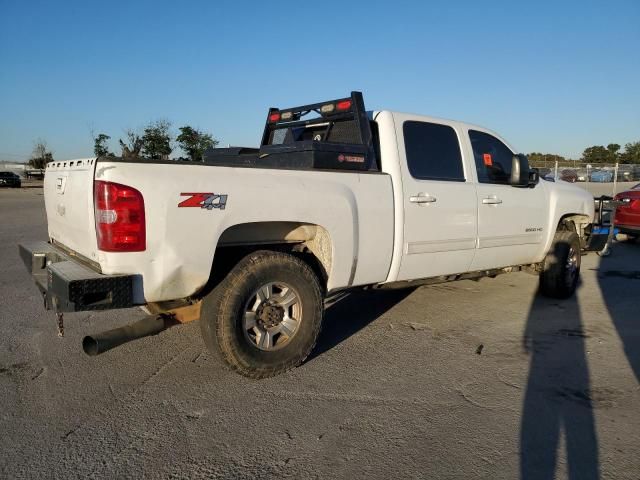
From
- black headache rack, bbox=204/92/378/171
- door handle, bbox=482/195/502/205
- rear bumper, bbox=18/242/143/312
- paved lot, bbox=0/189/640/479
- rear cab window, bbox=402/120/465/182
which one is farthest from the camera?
door handle, bbox=482/195/502/205

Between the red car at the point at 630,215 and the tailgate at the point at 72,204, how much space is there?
11043mm

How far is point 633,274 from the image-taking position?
8328mm

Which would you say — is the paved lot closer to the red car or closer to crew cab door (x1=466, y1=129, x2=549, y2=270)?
crew cab door (x1=466, y1=129, x2=549, y2=270)

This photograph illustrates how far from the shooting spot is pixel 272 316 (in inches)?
152

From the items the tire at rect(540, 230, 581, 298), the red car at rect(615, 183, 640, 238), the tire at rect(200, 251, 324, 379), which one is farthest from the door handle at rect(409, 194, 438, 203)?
the red car at rect(615, 183, 640, 238)

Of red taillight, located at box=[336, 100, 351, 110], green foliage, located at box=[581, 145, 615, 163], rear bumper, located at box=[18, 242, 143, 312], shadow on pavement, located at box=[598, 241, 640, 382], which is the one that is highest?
green foliage, located at box=[581, 145, 615, 163]

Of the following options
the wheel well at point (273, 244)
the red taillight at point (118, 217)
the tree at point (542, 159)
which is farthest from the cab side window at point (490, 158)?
the tree at point (542, 159)

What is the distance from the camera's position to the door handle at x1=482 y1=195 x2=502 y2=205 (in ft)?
17.3

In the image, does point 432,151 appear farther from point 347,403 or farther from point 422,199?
point 347,403

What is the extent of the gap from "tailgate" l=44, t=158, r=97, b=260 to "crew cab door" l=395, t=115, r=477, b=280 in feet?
8.18

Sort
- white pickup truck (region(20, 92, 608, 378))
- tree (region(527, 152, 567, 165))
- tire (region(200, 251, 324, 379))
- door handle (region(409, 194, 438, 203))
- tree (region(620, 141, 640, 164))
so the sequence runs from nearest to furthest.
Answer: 1. white pickup truck (region(20, 92, 608, 378))
2. tire (region(200, 251, 324, 379))
3. door handle (region(409, 194, 438, 203))
4. tree (region(527, 152, 567, 165))
5. tree (region(620, 141, 640, 164))

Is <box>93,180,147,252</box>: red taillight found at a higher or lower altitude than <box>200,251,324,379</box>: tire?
higher

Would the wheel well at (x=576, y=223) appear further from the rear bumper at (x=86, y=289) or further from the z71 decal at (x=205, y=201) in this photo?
the rear bumper at (x=86, y=289)

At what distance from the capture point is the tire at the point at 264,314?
11.9ft
